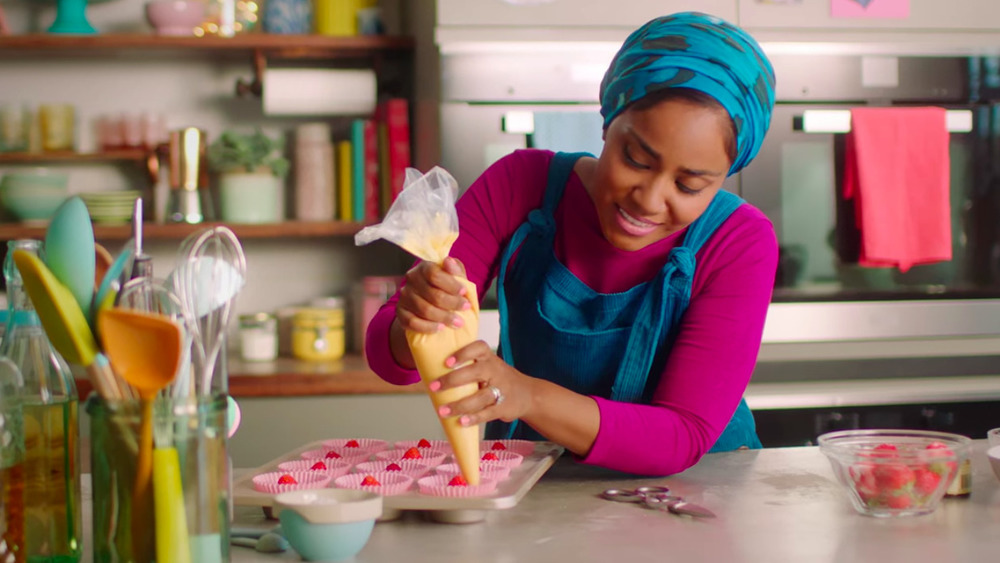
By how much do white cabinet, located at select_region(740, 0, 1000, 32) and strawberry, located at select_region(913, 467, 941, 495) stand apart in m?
1.64

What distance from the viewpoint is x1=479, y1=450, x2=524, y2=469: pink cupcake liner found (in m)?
1.09

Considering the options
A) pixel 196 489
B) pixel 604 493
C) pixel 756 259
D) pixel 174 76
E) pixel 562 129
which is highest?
pixel 174 76

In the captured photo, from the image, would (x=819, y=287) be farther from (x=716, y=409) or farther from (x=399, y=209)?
(x=399, y=209)

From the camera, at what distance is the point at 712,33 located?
1.22m

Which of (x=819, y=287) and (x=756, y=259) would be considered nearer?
(x=756, y=259)

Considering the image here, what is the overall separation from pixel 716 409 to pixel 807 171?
140cm

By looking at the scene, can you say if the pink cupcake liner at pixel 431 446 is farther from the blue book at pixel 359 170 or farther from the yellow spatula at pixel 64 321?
the blue book at pixel 359 170

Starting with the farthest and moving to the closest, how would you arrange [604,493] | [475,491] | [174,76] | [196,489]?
1. [174,76]
2. [604,493]
3. [475,491]
4. [196,489]

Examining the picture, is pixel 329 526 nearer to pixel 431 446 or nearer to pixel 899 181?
pixel 431 446

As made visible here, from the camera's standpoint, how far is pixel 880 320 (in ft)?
Result: 8.24

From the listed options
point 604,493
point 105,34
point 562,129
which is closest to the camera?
point 604,493

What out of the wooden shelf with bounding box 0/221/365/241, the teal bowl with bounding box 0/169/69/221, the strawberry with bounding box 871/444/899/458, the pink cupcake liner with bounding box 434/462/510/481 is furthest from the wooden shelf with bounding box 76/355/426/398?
the strawberry with bounding box 871/444/899/458

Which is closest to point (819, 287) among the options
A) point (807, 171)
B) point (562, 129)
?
point (807, 171)

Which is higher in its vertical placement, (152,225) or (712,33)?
(712,33)
